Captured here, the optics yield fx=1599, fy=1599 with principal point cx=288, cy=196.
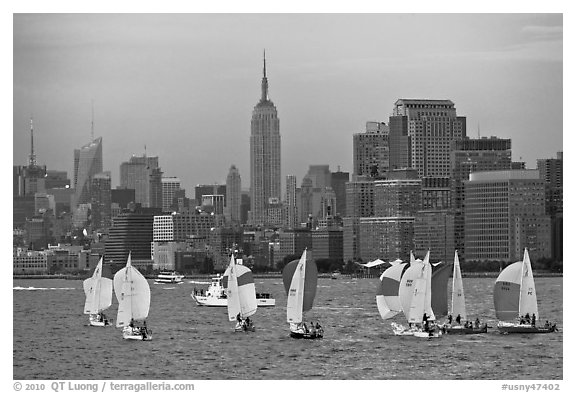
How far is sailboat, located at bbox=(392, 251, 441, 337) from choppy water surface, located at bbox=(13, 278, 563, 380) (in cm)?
44

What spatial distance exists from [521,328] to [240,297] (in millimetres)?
9247

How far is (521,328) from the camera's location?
47.1 m

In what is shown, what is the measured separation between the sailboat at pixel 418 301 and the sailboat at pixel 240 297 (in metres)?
5.36

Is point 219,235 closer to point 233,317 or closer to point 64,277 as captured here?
point 64,277

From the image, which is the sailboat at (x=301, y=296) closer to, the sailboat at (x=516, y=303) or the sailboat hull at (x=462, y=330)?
the sailboat hull at (x=462, y=330)

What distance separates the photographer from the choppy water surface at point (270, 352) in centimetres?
3647

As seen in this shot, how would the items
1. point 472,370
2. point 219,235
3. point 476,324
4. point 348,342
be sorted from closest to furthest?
point 472,370
point 348,342
point 476,324
point 219,235

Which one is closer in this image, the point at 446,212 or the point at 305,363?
the point at 305,363

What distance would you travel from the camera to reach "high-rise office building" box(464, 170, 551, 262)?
399 ft

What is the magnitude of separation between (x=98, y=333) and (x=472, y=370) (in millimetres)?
16587

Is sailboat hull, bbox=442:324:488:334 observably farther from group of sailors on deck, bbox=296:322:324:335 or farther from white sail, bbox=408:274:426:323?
group of sailors on deck, bbox=296:322:324:335

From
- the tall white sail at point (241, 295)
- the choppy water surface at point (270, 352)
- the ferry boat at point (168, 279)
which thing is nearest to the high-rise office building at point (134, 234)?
the ferry boat at point (168, 279)

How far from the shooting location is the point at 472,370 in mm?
36875
